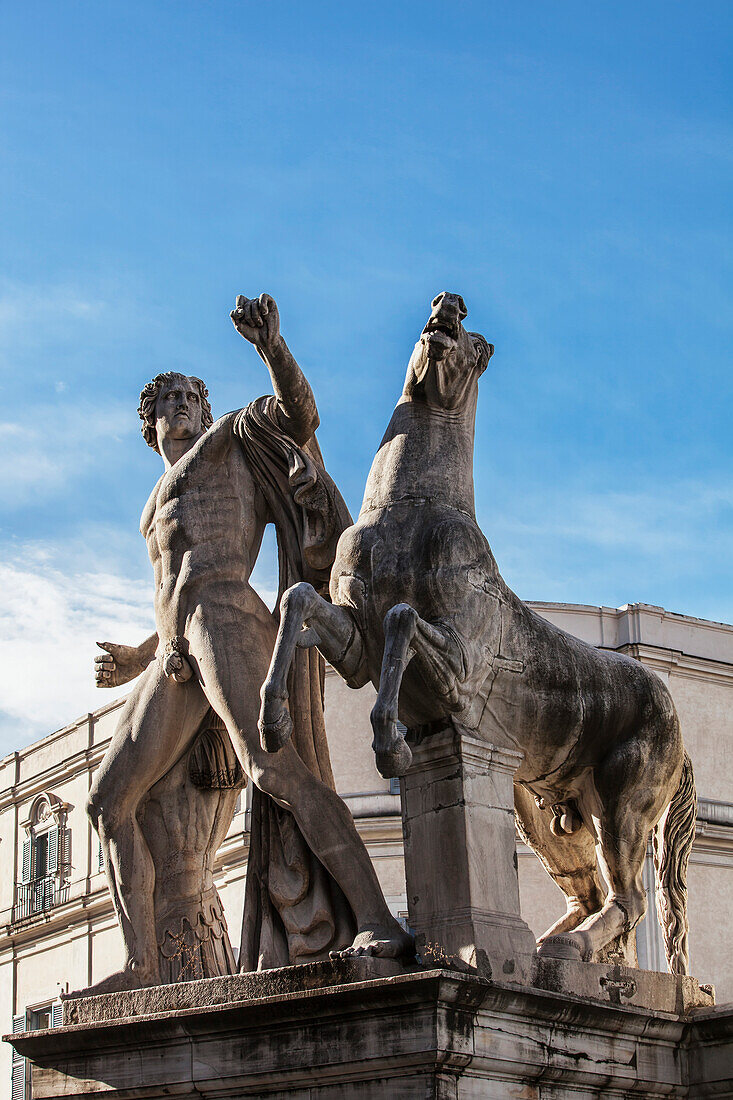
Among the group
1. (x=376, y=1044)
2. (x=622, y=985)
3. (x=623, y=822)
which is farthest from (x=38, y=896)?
(x=376, y=1044)

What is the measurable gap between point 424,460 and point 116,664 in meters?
2.64

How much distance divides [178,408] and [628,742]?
3.41 m

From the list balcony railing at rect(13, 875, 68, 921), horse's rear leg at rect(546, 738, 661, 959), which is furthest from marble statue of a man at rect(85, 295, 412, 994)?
balcony railing at rect(13, 875, 68, 921)

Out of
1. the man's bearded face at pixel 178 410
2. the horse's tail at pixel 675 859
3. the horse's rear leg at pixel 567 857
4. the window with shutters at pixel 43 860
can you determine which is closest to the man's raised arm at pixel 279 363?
the man's bearded face at pixel 178 410

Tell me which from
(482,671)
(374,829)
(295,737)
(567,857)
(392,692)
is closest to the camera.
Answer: (392,692)

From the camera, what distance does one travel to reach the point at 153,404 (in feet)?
32.3

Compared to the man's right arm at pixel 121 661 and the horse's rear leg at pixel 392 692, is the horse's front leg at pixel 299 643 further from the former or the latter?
the man's right arm at pixel 121 661

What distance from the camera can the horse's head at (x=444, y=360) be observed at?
8.22 metres

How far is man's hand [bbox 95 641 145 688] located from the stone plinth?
218 centimetres

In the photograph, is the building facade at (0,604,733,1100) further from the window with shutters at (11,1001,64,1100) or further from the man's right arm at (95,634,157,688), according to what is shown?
the man's right arm at (95,634,157,688)

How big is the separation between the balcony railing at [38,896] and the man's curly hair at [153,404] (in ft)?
85.5

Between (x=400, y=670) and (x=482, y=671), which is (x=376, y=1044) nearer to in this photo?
(x=400, y=670)

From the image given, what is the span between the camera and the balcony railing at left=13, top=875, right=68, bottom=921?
3459 centimetres

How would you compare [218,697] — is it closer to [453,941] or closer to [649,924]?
[453,941]
